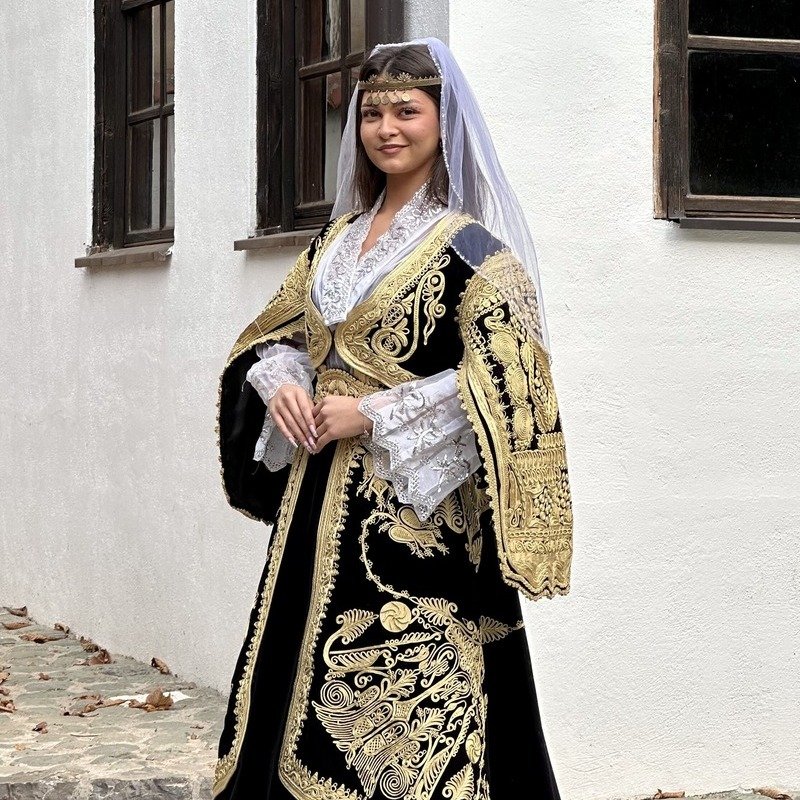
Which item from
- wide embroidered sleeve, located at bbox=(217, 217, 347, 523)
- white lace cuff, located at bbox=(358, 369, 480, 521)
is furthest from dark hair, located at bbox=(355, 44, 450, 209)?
white lace cuff, located at bbox=(358, 369, 480, 521)

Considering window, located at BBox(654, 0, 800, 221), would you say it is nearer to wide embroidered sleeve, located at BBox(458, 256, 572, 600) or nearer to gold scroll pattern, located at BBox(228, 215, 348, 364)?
gold scroll pattern, located at BBox(228, 215, 348, 364)

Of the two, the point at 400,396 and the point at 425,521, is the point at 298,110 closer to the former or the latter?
the point at 400,396

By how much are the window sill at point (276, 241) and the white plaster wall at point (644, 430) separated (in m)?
1.06

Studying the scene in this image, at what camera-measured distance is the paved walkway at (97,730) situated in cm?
549

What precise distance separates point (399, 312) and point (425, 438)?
29cm

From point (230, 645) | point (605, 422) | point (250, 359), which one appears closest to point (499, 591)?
point (250, 359)

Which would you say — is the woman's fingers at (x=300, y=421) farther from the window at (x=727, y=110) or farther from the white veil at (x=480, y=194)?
the window at (x=727, y=110)

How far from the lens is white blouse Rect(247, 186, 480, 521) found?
3670 mm

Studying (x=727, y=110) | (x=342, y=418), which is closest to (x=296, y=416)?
(x=342, y=418)

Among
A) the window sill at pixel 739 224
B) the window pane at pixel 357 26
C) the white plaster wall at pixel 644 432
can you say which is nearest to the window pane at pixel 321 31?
the window pane at pixel 357 26

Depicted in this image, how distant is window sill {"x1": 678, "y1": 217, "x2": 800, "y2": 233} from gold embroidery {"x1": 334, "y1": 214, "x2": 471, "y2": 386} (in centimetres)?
185

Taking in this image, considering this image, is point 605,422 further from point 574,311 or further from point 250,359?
point 250,359

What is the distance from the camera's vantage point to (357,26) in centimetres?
598

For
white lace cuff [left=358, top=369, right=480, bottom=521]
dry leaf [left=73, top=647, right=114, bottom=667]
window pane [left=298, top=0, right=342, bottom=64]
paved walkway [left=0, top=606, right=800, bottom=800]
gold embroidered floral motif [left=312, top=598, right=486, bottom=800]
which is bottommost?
paved walkway [left=0, top=606, right=800, bottom=800]
